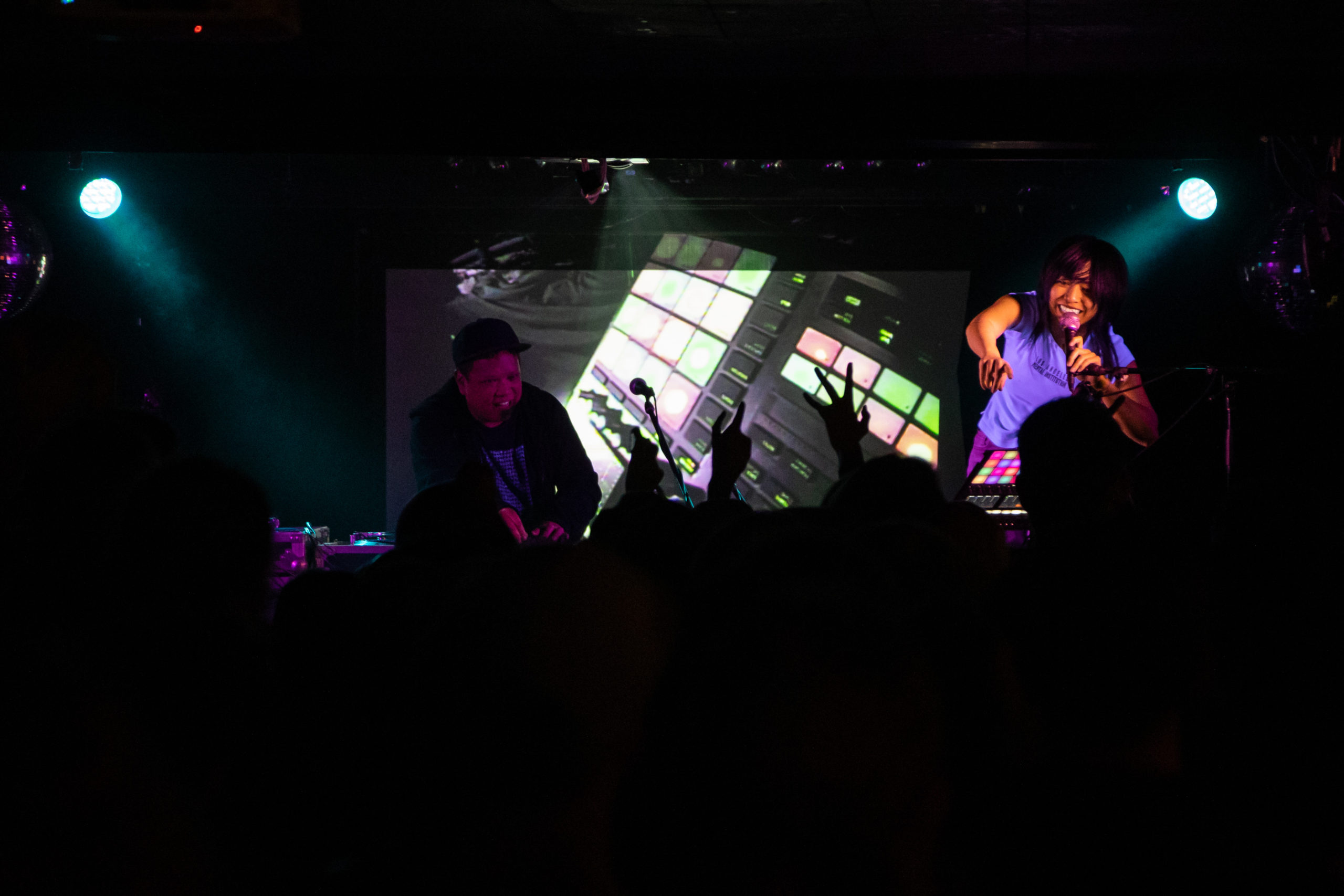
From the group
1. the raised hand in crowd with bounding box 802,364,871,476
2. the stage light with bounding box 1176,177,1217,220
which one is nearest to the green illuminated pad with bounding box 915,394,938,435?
the stage light with bounding box 1176,177,1217,220

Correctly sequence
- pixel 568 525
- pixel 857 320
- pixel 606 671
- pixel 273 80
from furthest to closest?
pixel 857 320, pixel 568 525, pixel 273 80, pixel 606 671

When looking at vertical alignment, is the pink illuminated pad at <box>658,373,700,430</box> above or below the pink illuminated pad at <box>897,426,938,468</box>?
above

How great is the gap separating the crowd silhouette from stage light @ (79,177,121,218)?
5.21 metres

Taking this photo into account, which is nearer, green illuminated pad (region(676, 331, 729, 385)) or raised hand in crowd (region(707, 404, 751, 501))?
raised hand in crowd (region(707, 404, 751, 501))

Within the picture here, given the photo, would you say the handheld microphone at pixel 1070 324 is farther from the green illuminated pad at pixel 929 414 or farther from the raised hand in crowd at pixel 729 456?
the raised hand in crowd at pixel 729 456

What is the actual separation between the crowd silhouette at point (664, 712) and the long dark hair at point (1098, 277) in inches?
137

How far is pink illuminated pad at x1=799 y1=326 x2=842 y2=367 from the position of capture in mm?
5844

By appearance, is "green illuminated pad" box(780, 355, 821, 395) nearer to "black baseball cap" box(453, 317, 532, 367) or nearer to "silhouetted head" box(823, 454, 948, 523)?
"black baseball cap" box(453, 317, 532, 367)

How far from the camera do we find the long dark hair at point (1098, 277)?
4402mm

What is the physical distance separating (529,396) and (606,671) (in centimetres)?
345

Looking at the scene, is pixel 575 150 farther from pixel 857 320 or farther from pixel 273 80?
pixel 857 320

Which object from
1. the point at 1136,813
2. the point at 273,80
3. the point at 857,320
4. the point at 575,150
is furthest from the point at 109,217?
the point at 1136,813

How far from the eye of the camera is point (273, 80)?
3.25 metres

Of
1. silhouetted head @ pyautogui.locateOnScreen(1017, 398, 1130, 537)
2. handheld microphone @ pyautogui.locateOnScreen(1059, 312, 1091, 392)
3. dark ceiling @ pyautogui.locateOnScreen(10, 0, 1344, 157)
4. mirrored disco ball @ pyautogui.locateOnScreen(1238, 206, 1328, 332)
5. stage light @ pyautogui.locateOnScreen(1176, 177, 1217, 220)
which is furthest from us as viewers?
stage light @ pyautogui.locateOnScreen(1176, 177, 1217, 220)
